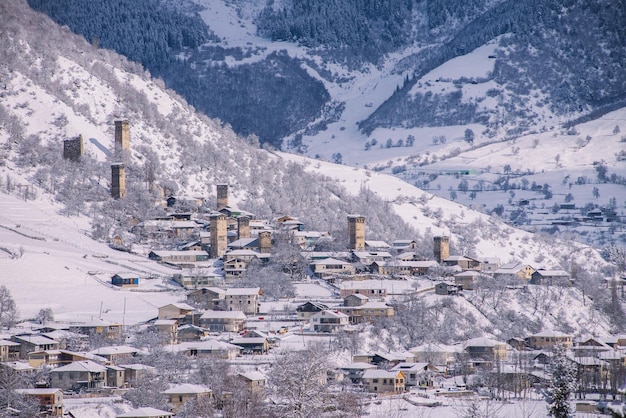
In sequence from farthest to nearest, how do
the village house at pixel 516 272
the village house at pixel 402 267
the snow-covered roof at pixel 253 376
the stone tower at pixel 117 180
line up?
the stone tower at pixel 117 180
the village house at pixel 516 272
the village house at pixel 402 267
the snow-covered roof at pixel 253 376

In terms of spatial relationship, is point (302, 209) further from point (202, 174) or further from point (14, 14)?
point (14, 14)

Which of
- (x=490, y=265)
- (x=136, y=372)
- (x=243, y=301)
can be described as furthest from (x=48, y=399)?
(x=490, y=265)

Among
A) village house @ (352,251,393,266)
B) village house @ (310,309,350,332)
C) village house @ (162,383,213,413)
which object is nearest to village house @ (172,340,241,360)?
village house @ (310,309,350,332)

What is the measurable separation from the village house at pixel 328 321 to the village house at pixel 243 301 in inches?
192

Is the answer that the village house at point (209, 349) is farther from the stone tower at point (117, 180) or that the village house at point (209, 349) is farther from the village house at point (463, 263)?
the stone tower at point (117, 180)

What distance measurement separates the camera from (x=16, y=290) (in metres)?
94.0

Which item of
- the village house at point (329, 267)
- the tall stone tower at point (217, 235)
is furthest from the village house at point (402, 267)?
the tall stone tower at point (217, 235)

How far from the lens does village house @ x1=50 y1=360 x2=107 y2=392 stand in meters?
75.8

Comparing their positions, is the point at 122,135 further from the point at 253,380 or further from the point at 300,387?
the point at 300,387

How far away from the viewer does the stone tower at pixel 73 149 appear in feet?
391

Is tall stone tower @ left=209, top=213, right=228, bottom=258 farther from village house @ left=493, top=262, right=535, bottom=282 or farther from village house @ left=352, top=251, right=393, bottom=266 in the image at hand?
village house @ left=493, top=262, right=535, bottom=282

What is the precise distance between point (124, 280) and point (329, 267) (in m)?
14.7

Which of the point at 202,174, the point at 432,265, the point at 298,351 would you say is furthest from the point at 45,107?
the point at 298,351

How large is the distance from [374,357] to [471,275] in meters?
20.6
